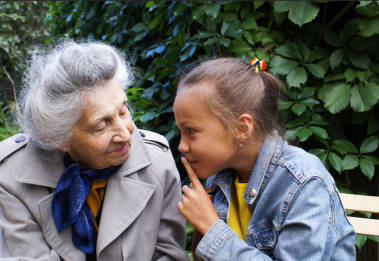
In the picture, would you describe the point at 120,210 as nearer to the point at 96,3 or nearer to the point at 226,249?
the point at 226,249

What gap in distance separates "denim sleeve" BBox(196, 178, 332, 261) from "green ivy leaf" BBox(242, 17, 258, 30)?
1.27 m

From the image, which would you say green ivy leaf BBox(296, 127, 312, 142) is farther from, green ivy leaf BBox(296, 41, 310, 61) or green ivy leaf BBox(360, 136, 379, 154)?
green ivy leaf BBox(296, 41, 310, 61)

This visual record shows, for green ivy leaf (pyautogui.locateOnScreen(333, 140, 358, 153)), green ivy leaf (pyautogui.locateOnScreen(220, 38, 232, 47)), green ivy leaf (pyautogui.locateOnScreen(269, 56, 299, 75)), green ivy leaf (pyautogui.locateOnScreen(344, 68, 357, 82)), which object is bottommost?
green ivy leaf (pyautogui.locateOnScreen(333, 140, 358, 153))

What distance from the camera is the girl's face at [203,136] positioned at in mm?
1304

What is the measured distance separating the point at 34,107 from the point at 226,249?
1022mm

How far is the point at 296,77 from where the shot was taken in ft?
6.41

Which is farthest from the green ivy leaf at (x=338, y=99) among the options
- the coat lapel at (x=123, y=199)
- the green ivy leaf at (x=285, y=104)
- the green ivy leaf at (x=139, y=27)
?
the green ivy leaf at (x=139, y=27)

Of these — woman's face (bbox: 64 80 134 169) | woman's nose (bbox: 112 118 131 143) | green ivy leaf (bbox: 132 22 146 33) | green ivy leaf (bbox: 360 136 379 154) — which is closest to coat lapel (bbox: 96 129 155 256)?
woman's face (bbox: 64 80 134 169)

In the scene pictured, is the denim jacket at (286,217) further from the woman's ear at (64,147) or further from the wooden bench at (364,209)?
the woman's ear at (64,147)

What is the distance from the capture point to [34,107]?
138cm

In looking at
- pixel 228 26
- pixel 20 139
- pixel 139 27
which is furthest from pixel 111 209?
pixel 139 27

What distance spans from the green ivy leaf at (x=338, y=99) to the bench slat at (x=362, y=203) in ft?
1.75

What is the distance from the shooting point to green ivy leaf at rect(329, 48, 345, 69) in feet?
6.37

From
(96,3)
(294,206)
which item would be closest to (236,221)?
(294,206)
